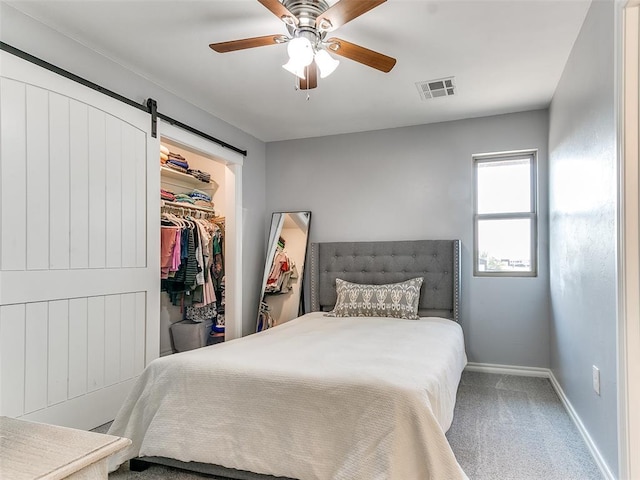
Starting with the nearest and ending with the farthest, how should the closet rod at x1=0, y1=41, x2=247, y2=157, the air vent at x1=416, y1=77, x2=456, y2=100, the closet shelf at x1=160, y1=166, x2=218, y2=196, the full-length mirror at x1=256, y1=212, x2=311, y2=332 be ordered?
the closet rod at x1=0, y1=41, x2=247, y2=157 → the air vent at x1=416, y1=77, x2=456, y2=100 → the closet shelf at x1=160, y1=166, x2=218, y2=196 → the full-length mirror at x1=256, y1=212, x2=311, y2=332

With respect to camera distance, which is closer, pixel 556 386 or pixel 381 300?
pixel 556 386

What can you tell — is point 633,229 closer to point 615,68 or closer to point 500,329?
point 615,68

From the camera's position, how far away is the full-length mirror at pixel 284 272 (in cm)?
432

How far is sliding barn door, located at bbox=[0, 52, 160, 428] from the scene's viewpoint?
210 centimetres

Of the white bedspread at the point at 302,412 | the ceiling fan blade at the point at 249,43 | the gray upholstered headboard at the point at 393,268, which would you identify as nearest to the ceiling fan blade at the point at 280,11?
the ceiling fan blade at the point at 249,43

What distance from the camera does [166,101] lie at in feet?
10.5

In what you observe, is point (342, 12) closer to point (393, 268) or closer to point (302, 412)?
point (302, 412)

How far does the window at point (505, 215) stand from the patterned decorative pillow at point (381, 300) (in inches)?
29.0

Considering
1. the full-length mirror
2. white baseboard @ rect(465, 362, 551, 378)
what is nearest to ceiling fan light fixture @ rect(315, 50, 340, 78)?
the full-length mirror

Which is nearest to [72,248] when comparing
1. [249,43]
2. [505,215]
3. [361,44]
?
[249,43]

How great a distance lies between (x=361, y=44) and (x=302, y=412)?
214 cm

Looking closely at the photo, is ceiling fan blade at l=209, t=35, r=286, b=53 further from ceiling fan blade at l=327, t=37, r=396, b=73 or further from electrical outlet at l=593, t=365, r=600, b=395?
electrical outlet at l=593, t=365, r=600, b=395

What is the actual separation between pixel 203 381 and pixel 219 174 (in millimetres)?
3339

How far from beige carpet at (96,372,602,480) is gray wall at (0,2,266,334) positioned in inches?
85.1
